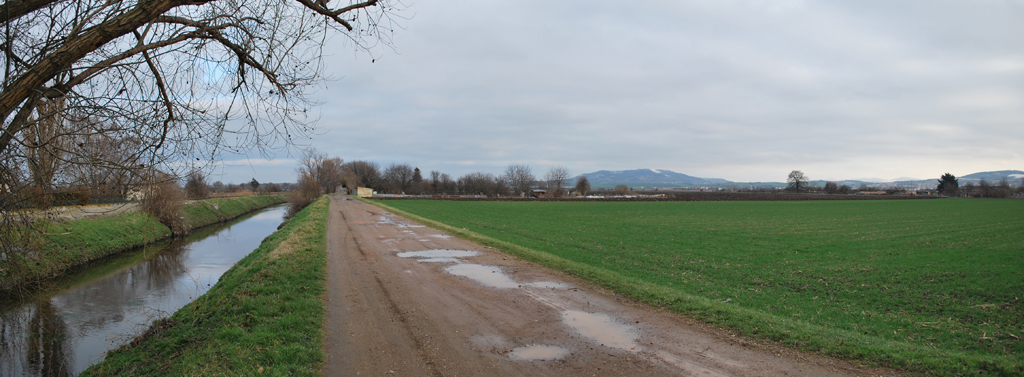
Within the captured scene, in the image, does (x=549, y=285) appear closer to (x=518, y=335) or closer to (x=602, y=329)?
(x=602, y=329)

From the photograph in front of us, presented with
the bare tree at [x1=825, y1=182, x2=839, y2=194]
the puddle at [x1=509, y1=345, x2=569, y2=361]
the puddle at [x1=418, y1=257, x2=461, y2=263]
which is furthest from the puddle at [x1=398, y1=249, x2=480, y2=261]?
the bare tree at [x1=825, y1=182, x2=839, y2=194]

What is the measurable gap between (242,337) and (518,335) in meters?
4.06

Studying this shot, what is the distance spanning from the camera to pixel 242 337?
6746 millimetres

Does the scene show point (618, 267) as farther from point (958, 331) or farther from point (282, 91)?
point (282, 91)

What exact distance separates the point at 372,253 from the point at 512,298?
27.3ft

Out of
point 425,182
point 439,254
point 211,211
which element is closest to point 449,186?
point 425,182

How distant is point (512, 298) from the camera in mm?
9297

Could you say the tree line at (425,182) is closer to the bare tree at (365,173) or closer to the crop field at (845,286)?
the bare tree at (365,173)

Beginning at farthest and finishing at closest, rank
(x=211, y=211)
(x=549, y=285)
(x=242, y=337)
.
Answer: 1. (x=211, y=211)
2. (x=549, y=285)
3. (x=242, y=337)

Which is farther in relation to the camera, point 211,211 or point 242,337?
point 211,211

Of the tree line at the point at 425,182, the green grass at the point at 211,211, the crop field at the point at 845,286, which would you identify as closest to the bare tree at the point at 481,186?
the tree line at the point at 425,182

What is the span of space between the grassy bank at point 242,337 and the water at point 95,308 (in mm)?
1554

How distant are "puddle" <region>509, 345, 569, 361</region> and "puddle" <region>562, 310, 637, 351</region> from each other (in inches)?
28.8

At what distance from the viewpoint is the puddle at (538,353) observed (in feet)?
19.7
